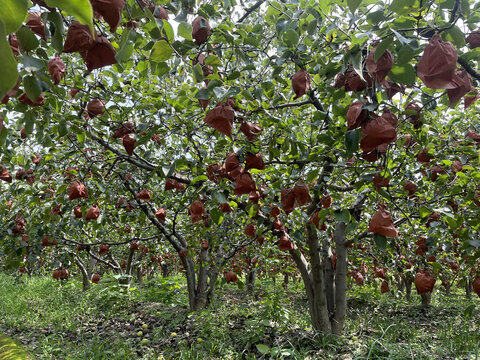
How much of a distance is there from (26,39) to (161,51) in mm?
430

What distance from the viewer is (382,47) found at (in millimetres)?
975

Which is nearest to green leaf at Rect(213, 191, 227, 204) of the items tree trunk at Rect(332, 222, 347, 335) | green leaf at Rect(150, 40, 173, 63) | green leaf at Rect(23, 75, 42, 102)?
green leaf at Rect(150, 40, 173, 63)

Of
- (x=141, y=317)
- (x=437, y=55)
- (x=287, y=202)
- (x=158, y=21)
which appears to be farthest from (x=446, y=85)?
(x=141, y=317)

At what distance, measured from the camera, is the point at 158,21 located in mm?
992

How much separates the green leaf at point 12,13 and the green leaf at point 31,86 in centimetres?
85

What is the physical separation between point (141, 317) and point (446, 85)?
6517 mm

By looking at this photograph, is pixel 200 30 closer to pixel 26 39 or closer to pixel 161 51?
pixel 161 51

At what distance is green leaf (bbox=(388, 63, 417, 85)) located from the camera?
1.09m

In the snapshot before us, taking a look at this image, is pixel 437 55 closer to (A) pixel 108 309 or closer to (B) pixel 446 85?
(B) pixel 446 85

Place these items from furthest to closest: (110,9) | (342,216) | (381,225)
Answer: (342,216) → (381,225) → (110,9)

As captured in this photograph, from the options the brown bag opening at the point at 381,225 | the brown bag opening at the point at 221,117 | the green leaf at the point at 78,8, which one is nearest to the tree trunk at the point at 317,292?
the brown bag opening at the point at 381,225

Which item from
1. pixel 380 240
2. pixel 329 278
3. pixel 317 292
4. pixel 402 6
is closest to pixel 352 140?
pixel 402 6

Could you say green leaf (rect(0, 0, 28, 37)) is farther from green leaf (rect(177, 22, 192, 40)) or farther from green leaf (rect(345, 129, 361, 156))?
green leaf (rect(345, 129, 361, 156))

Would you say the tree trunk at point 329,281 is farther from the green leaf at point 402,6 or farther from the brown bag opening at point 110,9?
the brown bag opening at point 110,9
